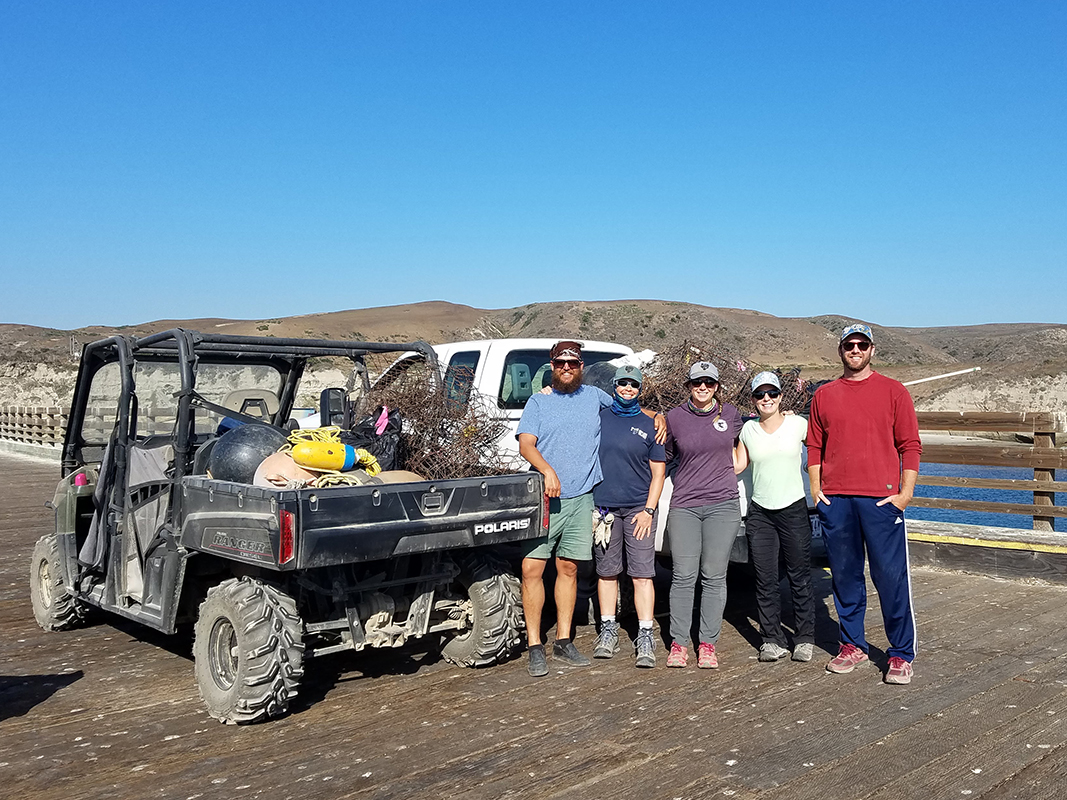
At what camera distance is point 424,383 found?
638 centimetres

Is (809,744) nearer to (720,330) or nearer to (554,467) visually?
(554,467)

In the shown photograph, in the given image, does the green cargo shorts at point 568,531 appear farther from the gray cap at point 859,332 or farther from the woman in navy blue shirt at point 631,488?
the gray cap at point 859,332

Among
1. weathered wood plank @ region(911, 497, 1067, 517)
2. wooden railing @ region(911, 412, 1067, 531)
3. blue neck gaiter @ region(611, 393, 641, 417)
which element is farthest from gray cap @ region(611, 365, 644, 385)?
weathered wood plank @ region(911, 497, 1067, 517)

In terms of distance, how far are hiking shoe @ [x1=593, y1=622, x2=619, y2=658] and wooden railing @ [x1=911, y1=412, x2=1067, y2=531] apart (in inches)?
163

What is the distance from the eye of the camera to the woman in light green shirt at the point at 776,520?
5980mm

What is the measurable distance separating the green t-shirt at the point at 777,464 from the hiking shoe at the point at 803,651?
34.4 inches

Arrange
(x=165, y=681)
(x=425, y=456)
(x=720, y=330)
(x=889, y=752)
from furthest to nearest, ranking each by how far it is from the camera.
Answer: (x=720, y=330) < (x=425, y=456) < (x=165, y=681) < (x=889, y=752)

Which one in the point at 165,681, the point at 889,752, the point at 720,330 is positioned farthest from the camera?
the point at 720,330

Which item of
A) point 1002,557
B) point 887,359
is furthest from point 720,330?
point 1002,557

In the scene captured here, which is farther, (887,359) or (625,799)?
(887,359)

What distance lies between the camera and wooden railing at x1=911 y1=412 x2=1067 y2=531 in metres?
8.84

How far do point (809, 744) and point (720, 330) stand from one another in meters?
100

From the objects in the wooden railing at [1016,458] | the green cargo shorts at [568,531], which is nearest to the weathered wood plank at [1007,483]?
the wooden railing at [1016,458]

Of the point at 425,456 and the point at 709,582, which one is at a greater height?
the point at 425,456
